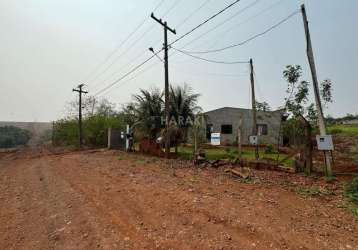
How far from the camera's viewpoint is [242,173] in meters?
7.94

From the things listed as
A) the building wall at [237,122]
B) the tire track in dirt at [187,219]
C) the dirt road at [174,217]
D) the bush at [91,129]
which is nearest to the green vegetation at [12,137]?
the bush at [91,129]

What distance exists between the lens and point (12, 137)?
43125 millimetres

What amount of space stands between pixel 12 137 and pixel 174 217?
154ft

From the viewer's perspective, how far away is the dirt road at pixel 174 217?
3787 mm

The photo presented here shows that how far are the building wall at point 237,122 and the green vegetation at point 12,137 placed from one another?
33.1m

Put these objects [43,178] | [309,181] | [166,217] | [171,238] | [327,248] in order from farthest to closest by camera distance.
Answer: [43,178] < [309,181] < [166,217] < [171,238] < [327,248]

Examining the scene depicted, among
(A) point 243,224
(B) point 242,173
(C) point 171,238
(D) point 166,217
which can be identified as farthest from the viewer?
(B) point 242,173

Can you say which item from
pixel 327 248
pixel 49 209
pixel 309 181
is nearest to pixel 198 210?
pixel 327 248

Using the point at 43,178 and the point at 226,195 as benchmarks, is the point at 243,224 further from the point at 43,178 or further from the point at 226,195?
the point at 43,178

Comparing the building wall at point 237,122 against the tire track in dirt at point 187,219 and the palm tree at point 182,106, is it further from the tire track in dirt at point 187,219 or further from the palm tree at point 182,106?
the tire track in dirt at point 187,219

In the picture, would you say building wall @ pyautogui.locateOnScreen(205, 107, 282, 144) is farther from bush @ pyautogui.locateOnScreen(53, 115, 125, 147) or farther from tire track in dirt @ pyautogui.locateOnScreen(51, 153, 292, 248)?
tire track in dirt @ pyautogui.locateOnScreen(51, 153, 292, 248)

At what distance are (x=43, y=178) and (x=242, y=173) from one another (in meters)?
6.76

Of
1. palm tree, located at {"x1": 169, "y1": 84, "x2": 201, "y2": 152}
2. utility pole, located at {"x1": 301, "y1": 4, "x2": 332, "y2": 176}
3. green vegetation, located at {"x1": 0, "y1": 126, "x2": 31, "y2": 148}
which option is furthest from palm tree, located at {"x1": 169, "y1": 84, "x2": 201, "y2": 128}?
green vegetation, located at {"x1": 0, "y1": 126, "x2": 31, "y2": 148}

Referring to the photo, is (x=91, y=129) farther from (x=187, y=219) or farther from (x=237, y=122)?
(x=187, y=219)
